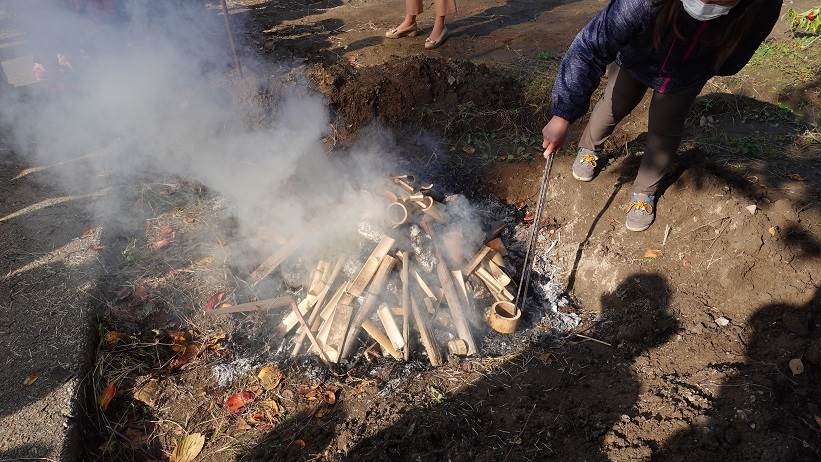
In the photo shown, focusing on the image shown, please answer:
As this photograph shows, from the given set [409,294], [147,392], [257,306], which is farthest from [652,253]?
[147,392]

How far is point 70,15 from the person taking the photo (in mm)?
6980

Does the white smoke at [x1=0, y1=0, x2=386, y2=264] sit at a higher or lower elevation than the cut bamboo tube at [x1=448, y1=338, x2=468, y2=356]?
higher

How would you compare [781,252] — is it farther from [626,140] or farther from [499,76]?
[499,76]

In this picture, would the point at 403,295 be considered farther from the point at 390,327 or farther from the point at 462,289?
the point at 462,289

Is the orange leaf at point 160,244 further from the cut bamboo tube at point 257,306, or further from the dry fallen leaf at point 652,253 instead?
the dry fallen leaf at point 652,253

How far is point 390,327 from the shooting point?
141 inches

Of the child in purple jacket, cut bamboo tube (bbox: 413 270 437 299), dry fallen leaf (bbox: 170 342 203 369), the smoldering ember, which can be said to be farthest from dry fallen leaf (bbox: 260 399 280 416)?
the child in purple jacket

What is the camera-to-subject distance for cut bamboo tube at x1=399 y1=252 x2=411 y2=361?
3484 mm

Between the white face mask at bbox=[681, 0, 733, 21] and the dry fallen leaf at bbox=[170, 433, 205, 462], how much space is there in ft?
12.6

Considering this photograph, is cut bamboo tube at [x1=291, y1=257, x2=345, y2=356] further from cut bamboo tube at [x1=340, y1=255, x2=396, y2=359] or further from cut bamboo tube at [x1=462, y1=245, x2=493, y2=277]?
cut bamboo tube at [x1=462, y1=245, x2=493, y2=277]

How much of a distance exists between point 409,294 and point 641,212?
2.01m

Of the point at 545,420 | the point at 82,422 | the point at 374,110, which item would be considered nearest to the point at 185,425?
the point at 82,422

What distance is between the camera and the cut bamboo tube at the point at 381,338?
350 cm

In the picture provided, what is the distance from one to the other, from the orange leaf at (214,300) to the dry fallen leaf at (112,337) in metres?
0.62
